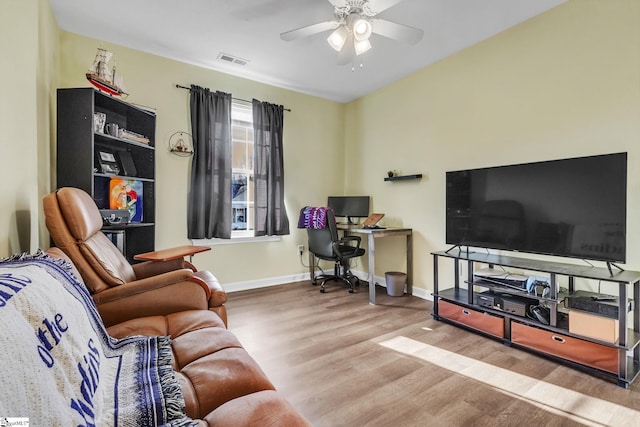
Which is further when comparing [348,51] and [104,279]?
[348,51]

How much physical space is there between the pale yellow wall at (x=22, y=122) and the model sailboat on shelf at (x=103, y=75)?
11.0 inches

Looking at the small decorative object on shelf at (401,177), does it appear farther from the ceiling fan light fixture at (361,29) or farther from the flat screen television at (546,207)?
the ceiling fan light fixture at (361,29)

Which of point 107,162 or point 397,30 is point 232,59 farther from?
point 397,30

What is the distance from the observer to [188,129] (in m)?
3.32

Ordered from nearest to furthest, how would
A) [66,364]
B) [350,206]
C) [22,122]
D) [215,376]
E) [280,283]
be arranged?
1. [66,364]
2. [215,376]
3. [22,122]
4. [280,283]
5. [350,206]

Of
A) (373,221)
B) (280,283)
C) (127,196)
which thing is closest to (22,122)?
(127,196)

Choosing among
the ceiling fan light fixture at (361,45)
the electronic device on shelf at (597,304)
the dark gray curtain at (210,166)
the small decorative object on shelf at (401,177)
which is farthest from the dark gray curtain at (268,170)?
the electronic device on shelf at (597,304)

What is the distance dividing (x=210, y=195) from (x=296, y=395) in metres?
2.46

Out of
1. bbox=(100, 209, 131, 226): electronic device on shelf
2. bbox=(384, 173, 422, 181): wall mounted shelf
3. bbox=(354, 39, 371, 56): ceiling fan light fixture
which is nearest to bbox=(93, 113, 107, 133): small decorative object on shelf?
bbox=(100, 209, 131, 226): electronic device on shelf

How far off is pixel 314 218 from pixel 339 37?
1934 mm

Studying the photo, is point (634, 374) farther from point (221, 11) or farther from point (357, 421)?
point (221, 11)

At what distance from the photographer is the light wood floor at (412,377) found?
1483 mm

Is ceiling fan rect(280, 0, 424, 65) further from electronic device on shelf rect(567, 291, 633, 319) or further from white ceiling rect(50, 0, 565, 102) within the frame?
electronic device on shelf rect(567, 291, 633, 319)

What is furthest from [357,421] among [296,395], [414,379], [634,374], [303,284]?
[303,284]
